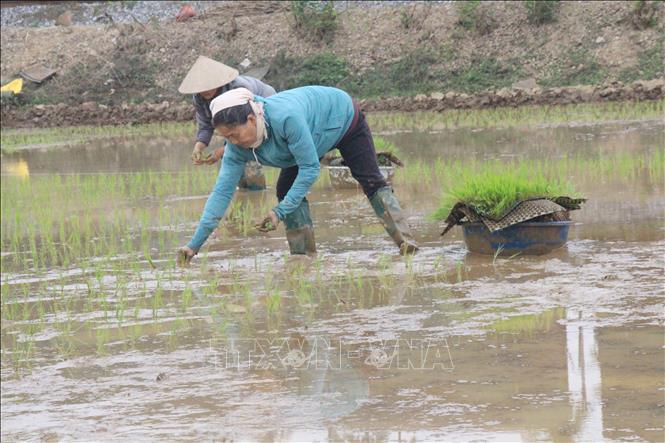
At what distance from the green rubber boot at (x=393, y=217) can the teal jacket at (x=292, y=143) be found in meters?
0.49

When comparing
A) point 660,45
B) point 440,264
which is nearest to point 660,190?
point 440,264

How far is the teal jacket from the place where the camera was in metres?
5.52

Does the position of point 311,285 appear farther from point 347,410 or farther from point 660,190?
point 660,190

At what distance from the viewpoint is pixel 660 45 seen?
18734 millimetres

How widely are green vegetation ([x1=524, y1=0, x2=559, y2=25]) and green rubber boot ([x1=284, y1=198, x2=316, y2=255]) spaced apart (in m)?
15.0

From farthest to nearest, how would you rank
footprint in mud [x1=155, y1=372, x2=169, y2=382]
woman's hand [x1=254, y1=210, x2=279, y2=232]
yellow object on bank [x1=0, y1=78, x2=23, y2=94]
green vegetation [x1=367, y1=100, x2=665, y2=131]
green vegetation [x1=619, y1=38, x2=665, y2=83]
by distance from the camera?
yellow object on bank [x1=0, y1=78, x2=23, y2=94] < green vegetation [x1=619, y1=38, x2=665, y2=83] < green vegetation [x1=367, y1=100, x2=665, y2=131] < woman's hand [x1=254, y1=210, x2=279, y2=232] < footprint in mud [x1=155, y1=372, x2=169, y2=382]

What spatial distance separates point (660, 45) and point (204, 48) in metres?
9.08

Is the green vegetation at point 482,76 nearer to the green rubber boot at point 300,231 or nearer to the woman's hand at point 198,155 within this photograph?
the woman's hand at point 198,155

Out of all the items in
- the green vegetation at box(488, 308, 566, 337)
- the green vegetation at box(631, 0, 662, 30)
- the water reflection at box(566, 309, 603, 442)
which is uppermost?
the green vegetation at box(631, 0, 662, 30)

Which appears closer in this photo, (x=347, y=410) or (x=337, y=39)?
(x=347, y=410)

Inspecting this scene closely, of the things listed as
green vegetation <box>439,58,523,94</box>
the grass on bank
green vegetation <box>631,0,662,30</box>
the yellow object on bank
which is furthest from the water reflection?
the yellow object on bank

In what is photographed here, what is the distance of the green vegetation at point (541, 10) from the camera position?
811 inches

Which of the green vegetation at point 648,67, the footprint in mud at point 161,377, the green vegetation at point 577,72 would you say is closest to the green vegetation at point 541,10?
the green vegetation at point 577,72

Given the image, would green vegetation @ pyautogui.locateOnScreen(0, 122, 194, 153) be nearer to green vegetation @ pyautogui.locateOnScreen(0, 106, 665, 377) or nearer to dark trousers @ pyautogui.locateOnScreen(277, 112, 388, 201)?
green vegetation @ pyautogui.locateOnScreen(0, 106, 665, 377)
